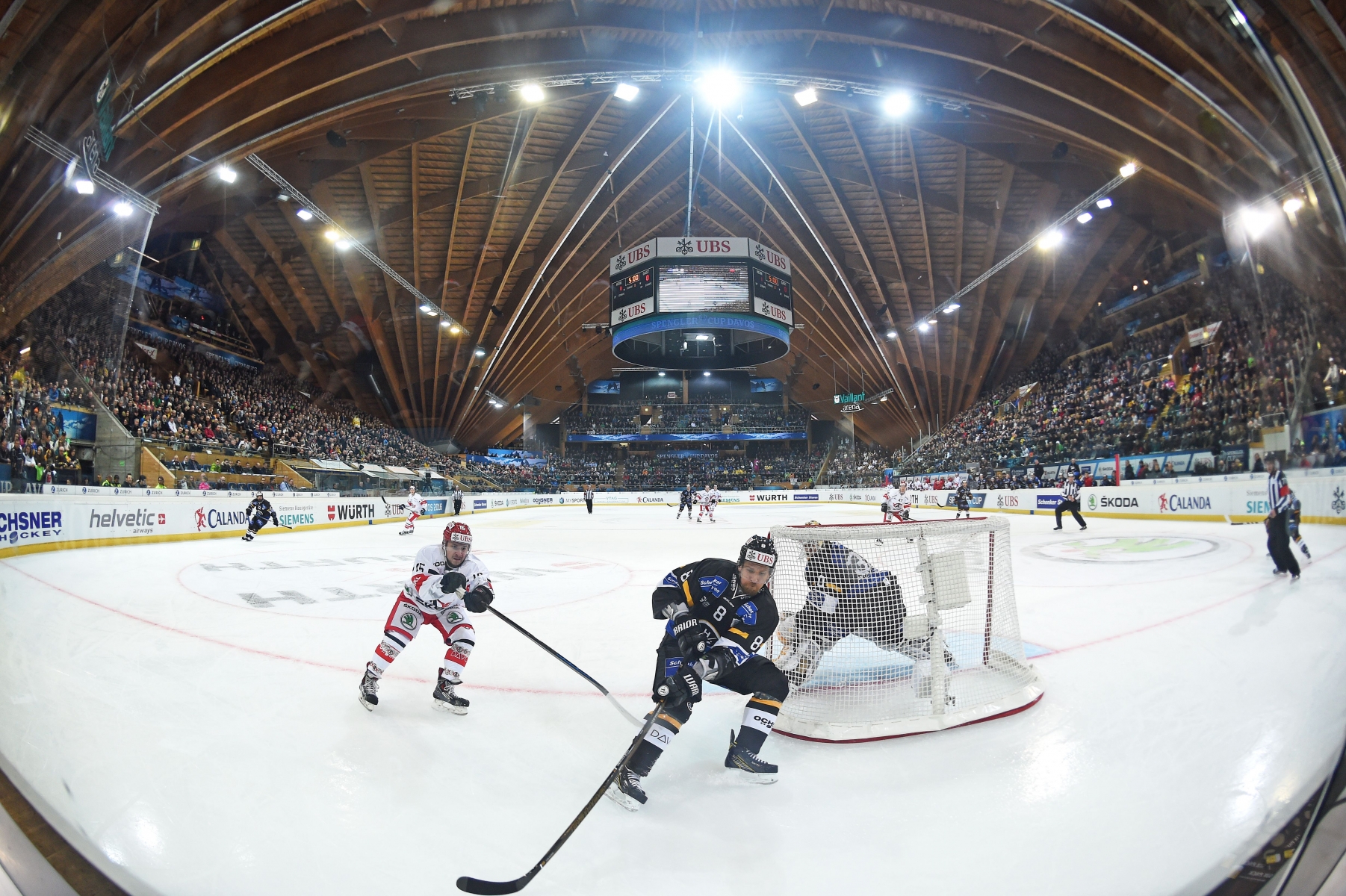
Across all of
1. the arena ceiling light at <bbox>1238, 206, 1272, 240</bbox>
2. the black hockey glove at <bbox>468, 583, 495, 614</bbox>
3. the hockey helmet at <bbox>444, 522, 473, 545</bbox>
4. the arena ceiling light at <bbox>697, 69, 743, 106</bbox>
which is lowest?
the black hockey glove at <bbox>468, 583, 495, 614</bbox>

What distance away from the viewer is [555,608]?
5.93 meters

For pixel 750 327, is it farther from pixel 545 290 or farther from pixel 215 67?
pixel 545 290

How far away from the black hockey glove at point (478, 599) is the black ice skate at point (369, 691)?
0.69m

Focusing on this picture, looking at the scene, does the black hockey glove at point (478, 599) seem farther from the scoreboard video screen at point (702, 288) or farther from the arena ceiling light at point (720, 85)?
the arena ceiling light at point (720, 85)

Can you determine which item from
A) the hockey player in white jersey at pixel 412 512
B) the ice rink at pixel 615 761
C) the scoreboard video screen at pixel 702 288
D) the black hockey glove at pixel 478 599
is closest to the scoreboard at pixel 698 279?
the scoreboard video screen at pixel 702 288

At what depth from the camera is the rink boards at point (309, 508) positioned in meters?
2.77

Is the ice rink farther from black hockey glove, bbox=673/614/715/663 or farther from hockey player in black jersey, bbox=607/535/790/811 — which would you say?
black hockey glove, bbox=673/614/715/663

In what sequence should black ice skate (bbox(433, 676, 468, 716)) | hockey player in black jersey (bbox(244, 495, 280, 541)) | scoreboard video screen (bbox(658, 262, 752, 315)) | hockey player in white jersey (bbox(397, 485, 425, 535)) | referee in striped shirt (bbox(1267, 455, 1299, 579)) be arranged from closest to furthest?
referee in striped shirt (bbox(1267, 455, 1299, 579)) → black ice skate (bbox(433, 676, 468, 716)) → hockey player in black jersey (bbox(244, 495, 280, 541)) → scoreboard video screen (bbox(658, 262, 752, 315)) → hockey player in white jersey (bbox(397, 485, 425, 535))

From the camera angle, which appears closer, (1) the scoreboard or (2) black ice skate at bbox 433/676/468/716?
(2) black ice skate at bbox 433/676/468/716

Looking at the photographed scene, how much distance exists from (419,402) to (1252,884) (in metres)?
40.2

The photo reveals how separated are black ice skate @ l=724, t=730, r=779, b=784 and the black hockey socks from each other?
0.02 m

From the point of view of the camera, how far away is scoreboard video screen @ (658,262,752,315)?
15422 millimetres

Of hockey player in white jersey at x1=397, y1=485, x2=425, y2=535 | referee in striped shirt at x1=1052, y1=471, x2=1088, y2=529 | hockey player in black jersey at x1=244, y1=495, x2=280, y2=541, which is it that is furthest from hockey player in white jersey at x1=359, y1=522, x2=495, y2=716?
referee in striped shirt at x1=1052, y1=471, x2=1088, y2=529

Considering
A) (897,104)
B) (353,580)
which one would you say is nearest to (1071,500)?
(897,104)
